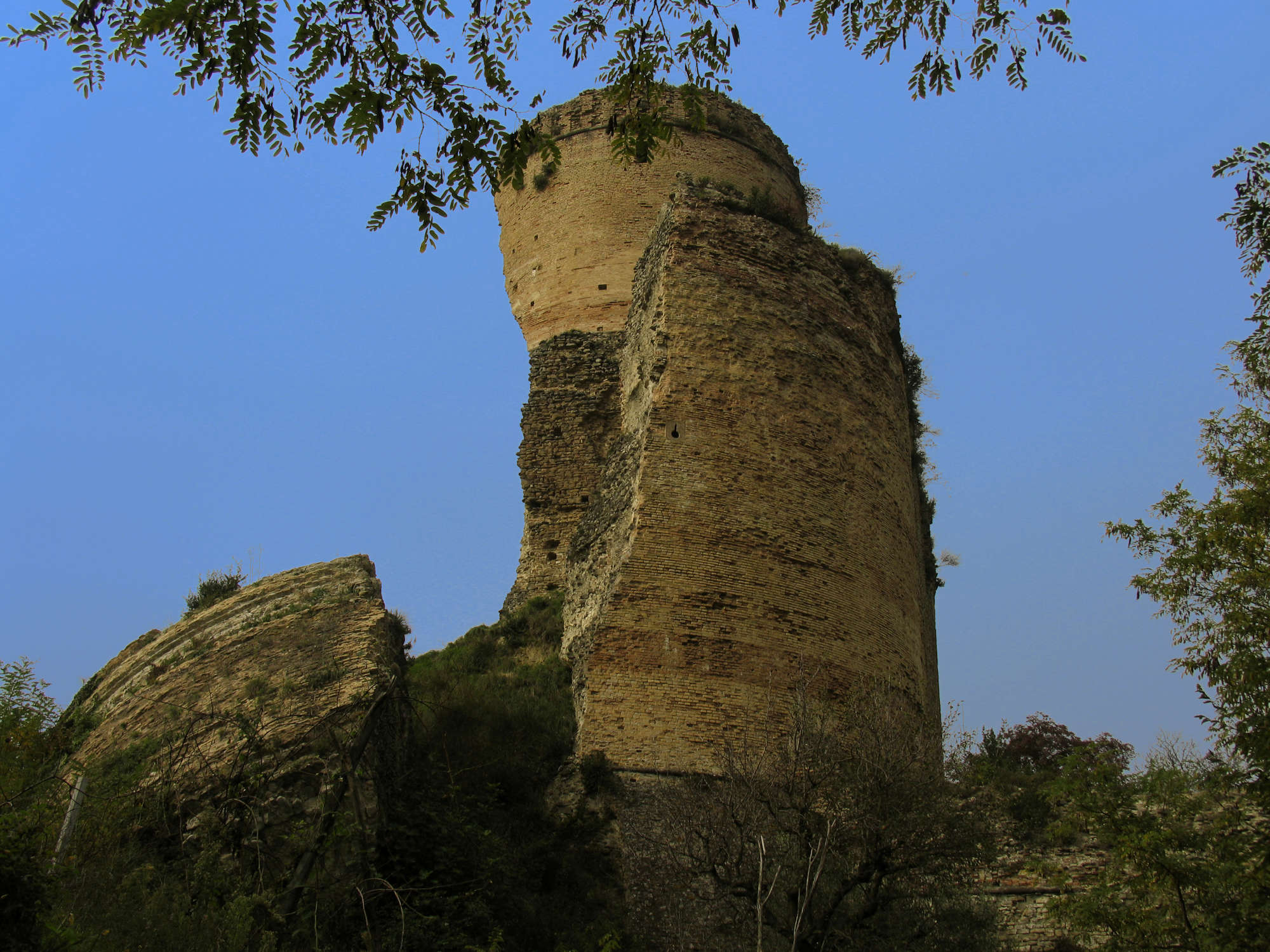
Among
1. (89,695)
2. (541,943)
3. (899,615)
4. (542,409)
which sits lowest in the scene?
(541,943)

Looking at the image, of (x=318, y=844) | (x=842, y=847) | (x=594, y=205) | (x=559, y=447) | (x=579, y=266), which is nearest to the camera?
(x=318, y=844)

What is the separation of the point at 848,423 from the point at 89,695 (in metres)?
8.08

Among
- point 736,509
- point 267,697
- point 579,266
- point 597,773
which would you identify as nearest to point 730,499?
point 736,509

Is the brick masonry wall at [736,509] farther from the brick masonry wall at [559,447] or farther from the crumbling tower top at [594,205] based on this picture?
the crumbling tower top at [594,205]

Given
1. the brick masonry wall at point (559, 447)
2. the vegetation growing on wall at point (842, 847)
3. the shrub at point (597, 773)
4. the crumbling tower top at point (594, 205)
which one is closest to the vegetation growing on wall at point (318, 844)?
the shrub at point (597, 773)

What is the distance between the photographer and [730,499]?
10.4 metres

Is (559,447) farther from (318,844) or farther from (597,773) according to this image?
(318,844)

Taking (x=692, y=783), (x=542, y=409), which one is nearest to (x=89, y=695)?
(x=692, y=783)

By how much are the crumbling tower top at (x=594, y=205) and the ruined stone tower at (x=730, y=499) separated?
121 inches

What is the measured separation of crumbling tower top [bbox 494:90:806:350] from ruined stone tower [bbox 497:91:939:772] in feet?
10.1

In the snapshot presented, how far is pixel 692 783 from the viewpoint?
29.3 ft

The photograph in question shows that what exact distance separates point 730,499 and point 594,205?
9.28 meters

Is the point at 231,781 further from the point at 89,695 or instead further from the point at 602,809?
the point at 89,695

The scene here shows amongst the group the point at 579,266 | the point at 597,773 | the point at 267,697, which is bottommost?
the point at 597,773
